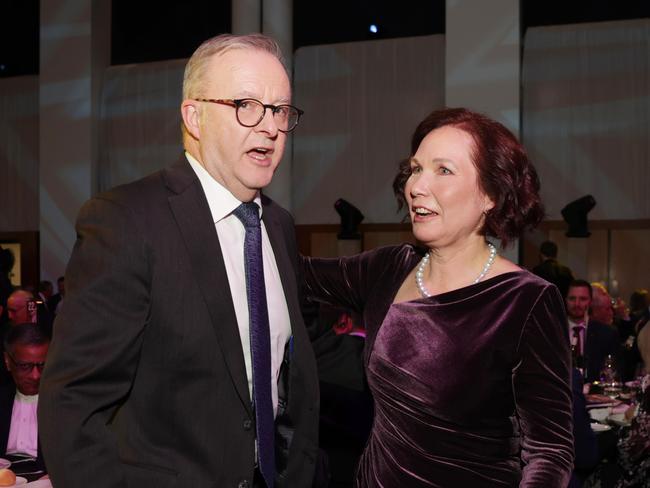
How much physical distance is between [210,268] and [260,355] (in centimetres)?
20

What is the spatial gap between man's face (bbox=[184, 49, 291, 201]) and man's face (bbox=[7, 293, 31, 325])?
4.33 m

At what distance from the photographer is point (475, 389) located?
67.6 inches

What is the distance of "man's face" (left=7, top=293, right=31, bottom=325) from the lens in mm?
5477

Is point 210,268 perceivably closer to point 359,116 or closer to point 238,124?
point 238,124

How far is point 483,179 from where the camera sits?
5.79 feet

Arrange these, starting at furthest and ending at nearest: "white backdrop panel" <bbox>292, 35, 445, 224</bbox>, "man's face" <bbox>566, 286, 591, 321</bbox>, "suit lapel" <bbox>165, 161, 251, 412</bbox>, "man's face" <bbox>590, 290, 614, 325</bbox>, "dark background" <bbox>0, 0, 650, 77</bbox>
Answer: "white backdrop panel" <bbox>292, 35, 445, 224</bbox>
"dark background" <bbox>0, 0, 650, 77</bbox>
"man's face" <bbox>590, 290, 614, 325</bbox>
"man's face" <bbox>566, 286, 591, 321</bbox>
"suit lapel" <bbox>165, 161, 251, 412</bbox>

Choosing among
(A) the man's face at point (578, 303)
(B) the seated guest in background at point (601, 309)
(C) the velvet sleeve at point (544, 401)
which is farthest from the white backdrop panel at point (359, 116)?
(C) the velvet sleeve at point (544, 401)

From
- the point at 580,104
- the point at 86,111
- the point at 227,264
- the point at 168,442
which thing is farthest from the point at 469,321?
the point at 86,111

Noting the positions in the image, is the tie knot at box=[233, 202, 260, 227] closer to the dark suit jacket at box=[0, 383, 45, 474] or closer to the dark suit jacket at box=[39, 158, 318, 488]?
the dark suit jacket at box=[39, 158, 318, 488]

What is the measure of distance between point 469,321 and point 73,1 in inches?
424

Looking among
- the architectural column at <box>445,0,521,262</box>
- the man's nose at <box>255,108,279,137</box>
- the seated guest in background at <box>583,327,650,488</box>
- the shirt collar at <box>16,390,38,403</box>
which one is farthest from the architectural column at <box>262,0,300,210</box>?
the man's nose at <box>255,108,279,137</box>

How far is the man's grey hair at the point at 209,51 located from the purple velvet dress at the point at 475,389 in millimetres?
710

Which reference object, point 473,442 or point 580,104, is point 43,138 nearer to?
point 580,104

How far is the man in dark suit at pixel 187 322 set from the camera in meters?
1.33
